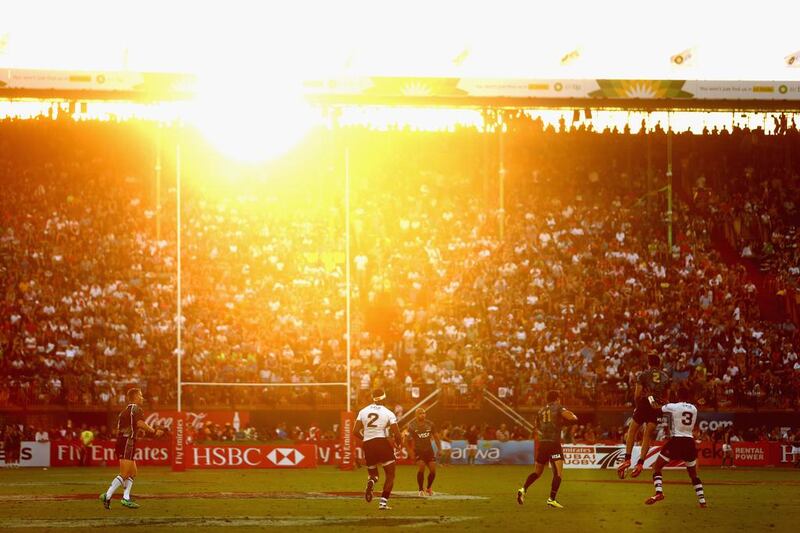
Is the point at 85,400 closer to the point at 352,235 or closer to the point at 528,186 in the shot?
the point at 352,235

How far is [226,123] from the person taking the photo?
197 ft

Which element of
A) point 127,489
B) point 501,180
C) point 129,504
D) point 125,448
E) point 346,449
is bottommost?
point 346,449

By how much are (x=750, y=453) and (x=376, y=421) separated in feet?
82.2

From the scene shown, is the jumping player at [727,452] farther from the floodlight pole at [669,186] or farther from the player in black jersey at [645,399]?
the player in black jersey at [645,399]

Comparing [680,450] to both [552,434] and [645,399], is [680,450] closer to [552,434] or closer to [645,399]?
[645,399]

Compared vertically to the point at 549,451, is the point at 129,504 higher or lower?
lower

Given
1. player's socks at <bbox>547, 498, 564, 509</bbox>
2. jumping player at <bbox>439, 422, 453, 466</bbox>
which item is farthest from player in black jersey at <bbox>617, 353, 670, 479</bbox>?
jumping player at <bbox>439, 422, 453, 466</bbox>

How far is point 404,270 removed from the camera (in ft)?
174

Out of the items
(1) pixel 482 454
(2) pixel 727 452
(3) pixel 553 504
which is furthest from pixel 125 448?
(2) pixel 727 452

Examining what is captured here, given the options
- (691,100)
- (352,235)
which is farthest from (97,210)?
(691,100)

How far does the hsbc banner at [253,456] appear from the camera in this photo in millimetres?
39562

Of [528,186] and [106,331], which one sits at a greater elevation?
[528,186]

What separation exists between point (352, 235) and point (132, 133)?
1313 cm

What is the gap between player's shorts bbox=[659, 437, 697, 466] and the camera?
23.4m
